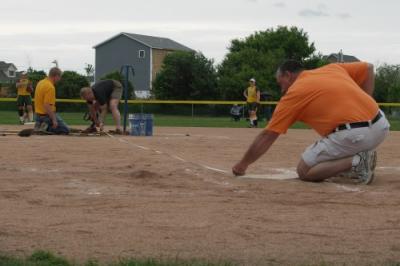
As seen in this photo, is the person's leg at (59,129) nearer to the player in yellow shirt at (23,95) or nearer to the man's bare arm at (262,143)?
the player in yellow shirt at (23,95)

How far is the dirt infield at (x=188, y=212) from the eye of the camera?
14.7 feet

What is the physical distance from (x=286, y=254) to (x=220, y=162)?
5538 mm

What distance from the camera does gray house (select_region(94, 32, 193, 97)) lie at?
86625 millimetres

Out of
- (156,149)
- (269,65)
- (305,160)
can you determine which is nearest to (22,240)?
(305,160)

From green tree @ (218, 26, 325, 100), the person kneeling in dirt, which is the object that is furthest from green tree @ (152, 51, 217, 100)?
the person kneeling in dirt

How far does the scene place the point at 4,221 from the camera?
5281 mm

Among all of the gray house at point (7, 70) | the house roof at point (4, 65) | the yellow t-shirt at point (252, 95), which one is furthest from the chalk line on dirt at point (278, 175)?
the house roof at point (4, 65)

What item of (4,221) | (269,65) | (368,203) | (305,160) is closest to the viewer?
(4,221)

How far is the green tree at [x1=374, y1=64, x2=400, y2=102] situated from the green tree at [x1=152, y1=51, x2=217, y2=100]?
45.5 ft

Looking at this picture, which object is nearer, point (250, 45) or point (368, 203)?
point (368, 203)

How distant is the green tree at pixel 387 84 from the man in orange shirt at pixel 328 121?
165ft

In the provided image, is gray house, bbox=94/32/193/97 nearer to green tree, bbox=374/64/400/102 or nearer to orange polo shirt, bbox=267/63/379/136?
green tree, bbox=374/64/400/102

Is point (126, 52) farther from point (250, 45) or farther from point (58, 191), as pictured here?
point (58, 191)

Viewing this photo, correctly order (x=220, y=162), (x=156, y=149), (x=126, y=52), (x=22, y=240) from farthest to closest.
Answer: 1. (x=126, y=52)
2. (x=156, y=149)
3. (x=220, y=162)
4. (x=22, y=240)
